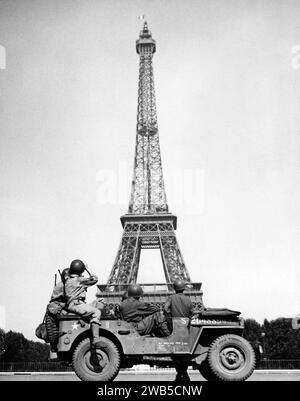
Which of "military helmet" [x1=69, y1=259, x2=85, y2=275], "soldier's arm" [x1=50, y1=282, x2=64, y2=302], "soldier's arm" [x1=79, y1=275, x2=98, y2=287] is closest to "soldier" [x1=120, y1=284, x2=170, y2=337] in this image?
"soldier's arm" [x1=79, y1=275, x2=98, y2=287]

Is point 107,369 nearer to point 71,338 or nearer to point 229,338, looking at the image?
point 71,338

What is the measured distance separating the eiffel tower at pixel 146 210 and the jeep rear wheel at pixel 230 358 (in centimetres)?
3625

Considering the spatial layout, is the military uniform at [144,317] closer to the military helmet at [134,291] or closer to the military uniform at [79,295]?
the military helmet at [134,291]

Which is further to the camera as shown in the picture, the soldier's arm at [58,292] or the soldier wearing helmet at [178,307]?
the soldier's arm at [58,292]

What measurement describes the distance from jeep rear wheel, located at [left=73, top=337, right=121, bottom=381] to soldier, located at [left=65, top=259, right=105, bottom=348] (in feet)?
0.58

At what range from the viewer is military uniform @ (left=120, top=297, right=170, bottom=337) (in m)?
6.62

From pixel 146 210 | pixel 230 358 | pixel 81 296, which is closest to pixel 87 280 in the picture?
pixel 81 296

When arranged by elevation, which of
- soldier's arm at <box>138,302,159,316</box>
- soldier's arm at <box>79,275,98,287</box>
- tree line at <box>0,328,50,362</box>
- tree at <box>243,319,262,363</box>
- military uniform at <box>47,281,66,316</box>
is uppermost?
soldier's arm at <box>79,275,98,287</box>

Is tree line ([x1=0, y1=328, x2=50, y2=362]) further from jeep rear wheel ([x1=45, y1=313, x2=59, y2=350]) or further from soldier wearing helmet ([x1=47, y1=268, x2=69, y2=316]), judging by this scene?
jeep rear wheel ([x1=45, y1=313, x2=59, y2=350])

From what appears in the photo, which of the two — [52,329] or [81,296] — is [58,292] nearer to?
[81,296]

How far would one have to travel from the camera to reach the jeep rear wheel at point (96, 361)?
20.8 feet

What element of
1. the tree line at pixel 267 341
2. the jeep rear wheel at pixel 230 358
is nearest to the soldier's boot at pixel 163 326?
the jeep rear wheel at pixel 230 358

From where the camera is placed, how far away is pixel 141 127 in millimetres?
54438
